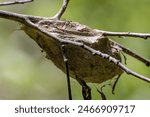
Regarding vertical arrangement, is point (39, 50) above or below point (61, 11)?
below

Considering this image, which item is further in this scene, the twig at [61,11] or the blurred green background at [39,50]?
the blurred green background at [39,50]

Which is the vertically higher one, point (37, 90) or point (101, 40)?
point (101, 40)

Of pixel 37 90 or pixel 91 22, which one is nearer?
pixel 91 22

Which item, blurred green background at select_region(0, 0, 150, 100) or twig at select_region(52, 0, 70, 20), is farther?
blurred green background at select_region(0, 0, 150, 100)

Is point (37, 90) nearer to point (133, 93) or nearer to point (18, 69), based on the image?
point (18, 69)

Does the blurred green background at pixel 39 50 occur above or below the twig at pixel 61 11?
below

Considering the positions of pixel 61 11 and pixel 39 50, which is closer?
pixel 61 11

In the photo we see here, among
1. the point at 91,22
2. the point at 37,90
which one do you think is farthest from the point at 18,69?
the point at 91,22

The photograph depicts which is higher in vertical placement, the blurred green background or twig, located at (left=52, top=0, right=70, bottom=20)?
twig, located at (left=52, top=0, right=70, bottom=20)
